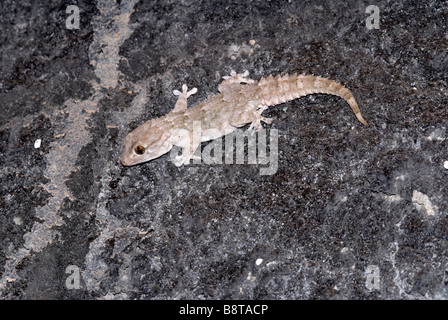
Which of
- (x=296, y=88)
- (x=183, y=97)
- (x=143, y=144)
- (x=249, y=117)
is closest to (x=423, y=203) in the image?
(x=296, y=88)

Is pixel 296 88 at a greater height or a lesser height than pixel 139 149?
greater

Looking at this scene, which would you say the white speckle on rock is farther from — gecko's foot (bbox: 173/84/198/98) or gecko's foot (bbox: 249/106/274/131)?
gecko's foot (bbox: 173/84/198/98)

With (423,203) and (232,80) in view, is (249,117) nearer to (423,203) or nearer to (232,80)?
(232,80)

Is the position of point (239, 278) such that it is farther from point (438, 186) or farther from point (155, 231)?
point (438, 186)

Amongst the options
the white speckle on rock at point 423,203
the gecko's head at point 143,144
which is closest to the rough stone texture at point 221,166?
the white speckle on rock at point 423,203

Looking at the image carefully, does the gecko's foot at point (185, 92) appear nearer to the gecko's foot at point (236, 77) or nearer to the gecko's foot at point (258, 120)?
the gecko's foot at point (236, 77)

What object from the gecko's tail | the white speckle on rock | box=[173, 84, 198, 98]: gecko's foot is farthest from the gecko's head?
the white speckle on rock

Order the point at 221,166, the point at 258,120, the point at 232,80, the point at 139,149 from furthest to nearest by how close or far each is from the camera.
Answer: the point at 232,80, the point at 258,120, the point at 139,149, the point at 221,166
